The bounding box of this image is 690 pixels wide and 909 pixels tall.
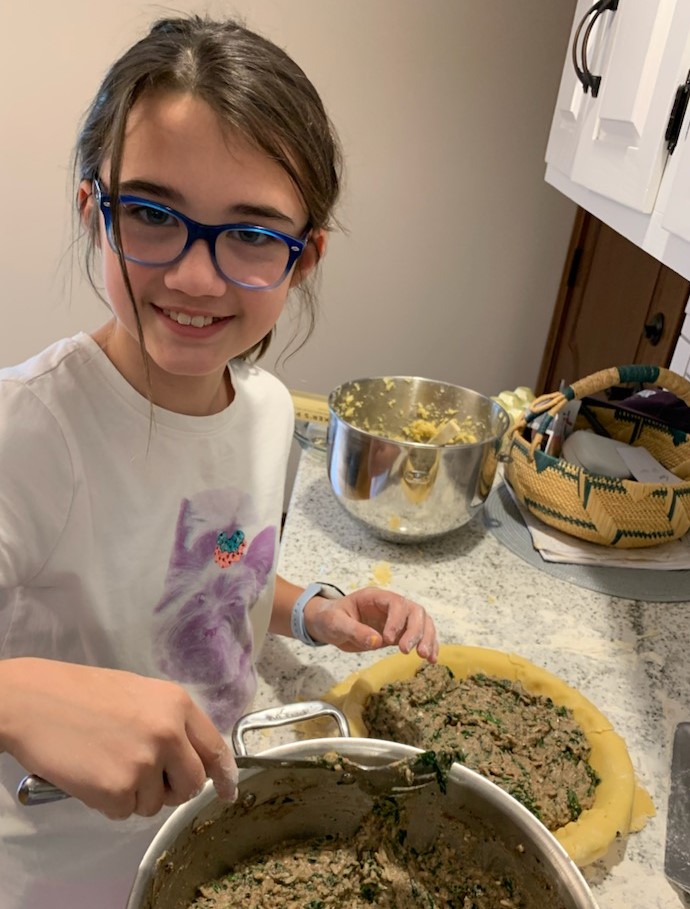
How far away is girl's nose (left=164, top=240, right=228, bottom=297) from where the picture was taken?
585 mm

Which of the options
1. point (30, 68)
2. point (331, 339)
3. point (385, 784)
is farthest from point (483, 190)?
point (385, 784)

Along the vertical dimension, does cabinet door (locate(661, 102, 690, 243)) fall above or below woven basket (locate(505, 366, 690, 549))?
above

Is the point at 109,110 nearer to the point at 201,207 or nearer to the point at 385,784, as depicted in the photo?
the point at 201,207

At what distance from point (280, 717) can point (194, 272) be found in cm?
38

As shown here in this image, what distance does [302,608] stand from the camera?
0.85 m

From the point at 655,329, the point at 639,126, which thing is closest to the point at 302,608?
the point at 639,126

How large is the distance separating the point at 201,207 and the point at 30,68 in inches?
71.0

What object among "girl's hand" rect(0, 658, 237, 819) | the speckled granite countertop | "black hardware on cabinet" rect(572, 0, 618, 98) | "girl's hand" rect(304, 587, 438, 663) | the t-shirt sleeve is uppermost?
"black hardware on cabinet" rect(572, 0, 618, 98)

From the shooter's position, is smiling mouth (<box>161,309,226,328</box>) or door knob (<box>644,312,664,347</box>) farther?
door knob (<box>644,312,664,347</box>)

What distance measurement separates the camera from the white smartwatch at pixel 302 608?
85 centimetres

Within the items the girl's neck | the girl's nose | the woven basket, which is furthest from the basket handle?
A: the girl's nose

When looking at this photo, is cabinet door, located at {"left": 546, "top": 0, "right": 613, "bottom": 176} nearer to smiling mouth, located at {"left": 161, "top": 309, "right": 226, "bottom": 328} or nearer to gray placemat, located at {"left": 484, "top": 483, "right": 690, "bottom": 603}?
gray placemat, located at {"left": 484, "top": 483, "right": 690, "bottom": 603}

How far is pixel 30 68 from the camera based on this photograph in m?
1.96

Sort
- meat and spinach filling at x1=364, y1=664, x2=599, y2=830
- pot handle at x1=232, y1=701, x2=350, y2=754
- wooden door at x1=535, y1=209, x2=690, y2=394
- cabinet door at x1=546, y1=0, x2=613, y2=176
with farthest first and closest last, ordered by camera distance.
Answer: wooden door at x1=535, y1=209, x2=690, y2=394
cabinet door at x1=546, y1=0, x2=613, y2=176
meat and spinach filling at x1=364, y1=664, x2=599, y2=830
pot handle at x1=232, y1=701, x2=350, y2=754
